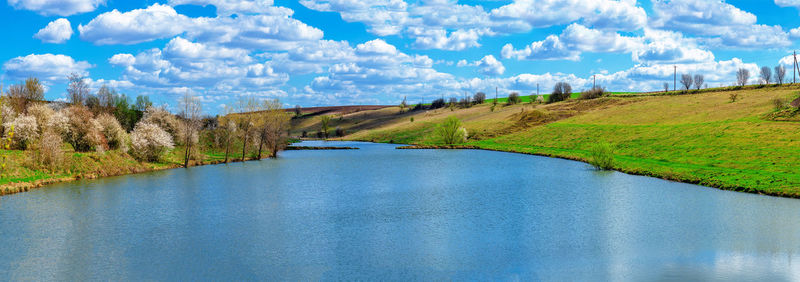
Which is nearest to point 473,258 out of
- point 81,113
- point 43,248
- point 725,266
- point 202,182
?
point 725,266

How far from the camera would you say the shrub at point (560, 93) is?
186250mm

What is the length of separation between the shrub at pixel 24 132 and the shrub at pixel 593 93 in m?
148

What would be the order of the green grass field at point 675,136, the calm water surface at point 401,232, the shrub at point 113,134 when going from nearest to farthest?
the calm water surface at point 401,232, the green grass field at point 675,136, the shrub at point 113,134

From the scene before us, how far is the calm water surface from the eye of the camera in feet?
75.9

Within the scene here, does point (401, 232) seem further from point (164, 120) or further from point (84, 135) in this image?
point (164, 120)

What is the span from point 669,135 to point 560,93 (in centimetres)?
10760

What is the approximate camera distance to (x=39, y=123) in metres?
67.8

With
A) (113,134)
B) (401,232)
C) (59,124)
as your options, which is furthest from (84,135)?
(401,232)

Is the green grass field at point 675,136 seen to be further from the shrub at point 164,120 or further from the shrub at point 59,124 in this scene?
the shrub at point 59,124

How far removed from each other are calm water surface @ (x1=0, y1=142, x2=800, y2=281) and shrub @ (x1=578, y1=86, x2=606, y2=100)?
124 meters

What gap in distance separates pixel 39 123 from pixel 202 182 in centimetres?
2563

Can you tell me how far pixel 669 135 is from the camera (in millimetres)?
82875

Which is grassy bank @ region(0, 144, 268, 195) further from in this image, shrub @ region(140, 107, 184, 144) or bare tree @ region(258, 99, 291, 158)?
bare tree @ region(258, 99, 291, 158)

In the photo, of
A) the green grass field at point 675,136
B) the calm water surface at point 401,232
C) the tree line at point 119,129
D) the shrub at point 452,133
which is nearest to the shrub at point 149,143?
the tree line at point 119,129
